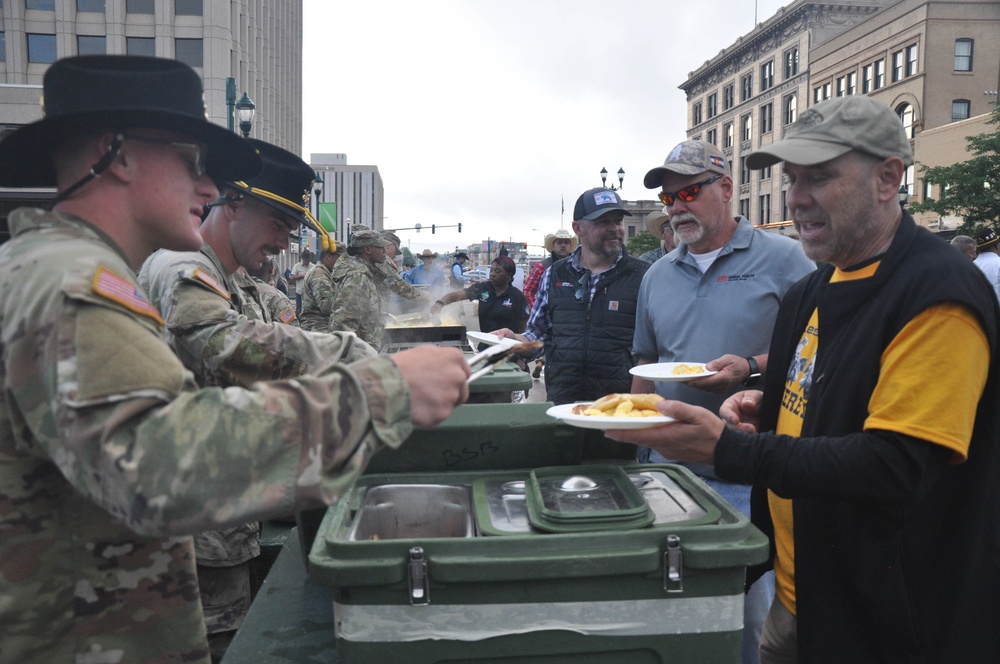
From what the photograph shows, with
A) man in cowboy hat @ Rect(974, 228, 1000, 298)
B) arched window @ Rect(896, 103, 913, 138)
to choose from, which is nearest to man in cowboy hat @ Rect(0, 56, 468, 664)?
man in cowboy hat @ Rect(974, 228, 1000, 298)

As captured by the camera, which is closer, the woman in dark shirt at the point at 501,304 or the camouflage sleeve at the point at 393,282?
the camouflage sleeve at the point at 393,282

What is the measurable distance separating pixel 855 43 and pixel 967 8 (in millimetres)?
6350

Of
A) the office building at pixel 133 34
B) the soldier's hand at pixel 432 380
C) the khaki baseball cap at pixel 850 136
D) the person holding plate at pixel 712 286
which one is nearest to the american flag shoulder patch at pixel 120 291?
the soldier's hand at pixel 432 380

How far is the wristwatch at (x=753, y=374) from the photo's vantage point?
10.9ft

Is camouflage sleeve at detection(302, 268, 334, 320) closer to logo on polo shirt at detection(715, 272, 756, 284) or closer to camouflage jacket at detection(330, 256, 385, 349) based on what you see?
camouflage jacket at detection(330, 256, 385, 349)

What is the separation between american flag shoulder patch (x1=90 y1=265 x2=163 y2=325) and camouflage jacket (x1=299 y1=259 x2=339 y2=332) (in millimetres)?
8008

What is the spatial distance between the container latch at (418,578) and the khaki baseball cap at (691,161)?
8.77ft

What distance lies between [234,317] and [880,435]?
2.32 metres

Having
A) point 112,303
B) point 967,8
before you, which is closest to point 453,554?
point 112,303

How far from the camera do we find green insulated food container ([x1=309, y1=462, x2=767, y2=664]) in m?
1.78

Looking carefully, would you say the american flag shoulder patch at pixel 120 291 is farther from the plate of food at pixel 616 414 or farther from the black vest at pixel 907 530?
the black vest at pixel 907 530

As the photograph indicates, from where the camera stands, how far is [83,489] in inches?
52.5

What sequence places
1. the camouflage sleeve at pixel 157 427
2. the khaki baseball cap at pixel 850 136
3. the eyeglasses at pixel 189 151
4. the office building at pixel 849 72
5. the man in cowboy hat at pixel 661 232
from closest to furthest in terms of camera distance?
the camouflage sleeve at pixel 157 427 < the eyeglasses at pixel 189 151 < the khaki baseball cap at pixel 850 136 < the man in cowboy hat at pixel 661 232 < the office building at pixel 849 72

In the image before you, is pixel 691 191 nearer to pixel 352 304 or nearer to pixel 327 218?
pixel 352 304
